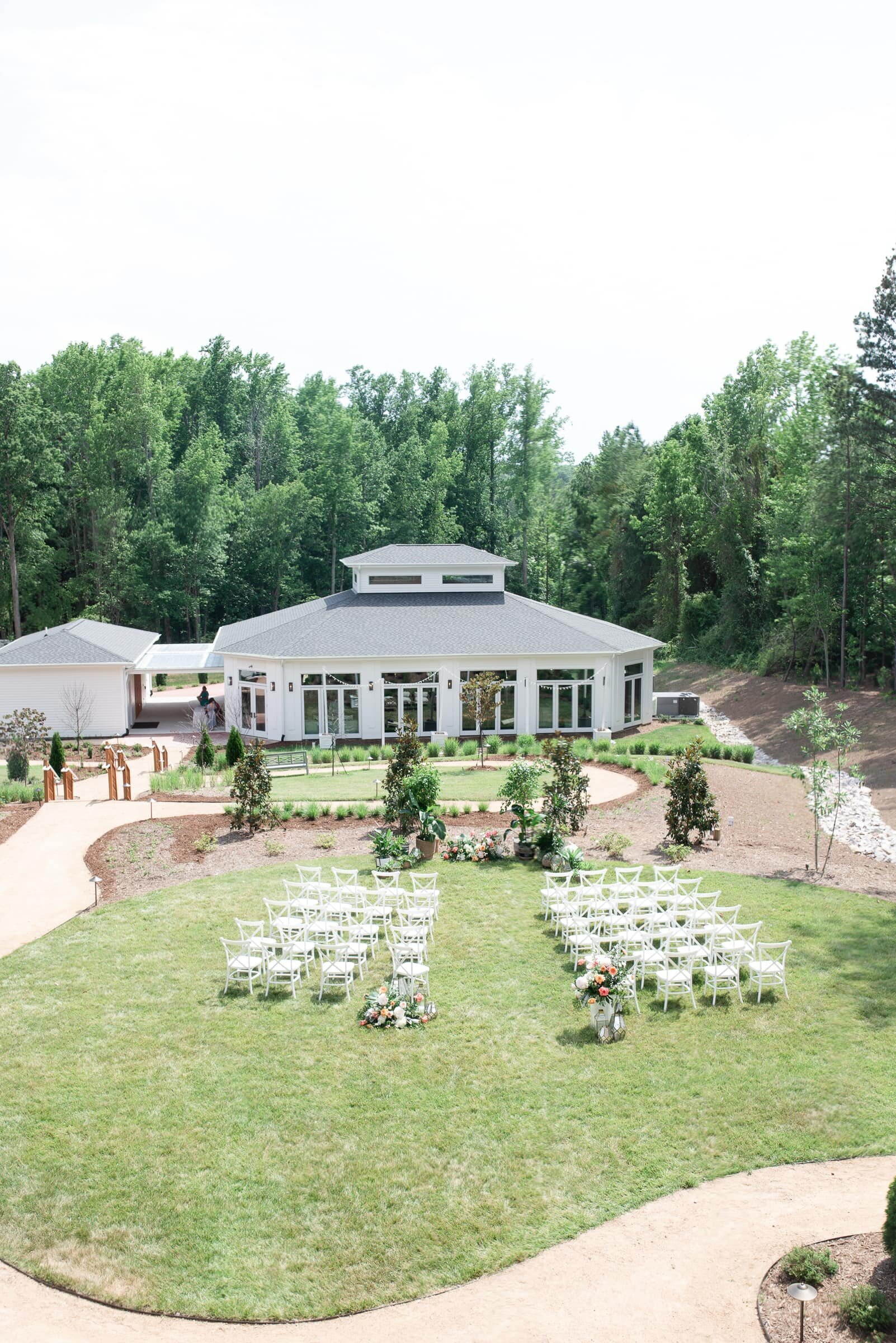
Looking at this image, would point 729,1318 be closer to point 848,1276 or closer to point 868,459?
point 848,1276

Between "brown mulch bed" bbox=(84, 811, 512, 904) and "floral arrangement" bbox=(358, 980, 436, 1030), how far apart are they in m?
6.97

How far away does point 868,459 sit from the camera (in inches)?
1601

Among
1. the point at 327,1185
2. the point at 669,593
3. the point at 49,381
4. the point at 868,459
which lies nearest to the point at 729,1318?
the point at 327,1185

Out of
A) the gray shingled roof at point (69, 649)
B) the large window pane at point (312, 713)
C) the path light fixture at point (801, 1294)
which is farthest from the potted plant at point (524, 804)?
the gray shingled roof at point (69, 649)

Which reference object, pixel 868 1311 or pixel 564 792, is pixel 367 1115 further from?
pixel 564 792

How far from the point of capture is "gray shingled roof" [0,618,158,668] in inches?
1410

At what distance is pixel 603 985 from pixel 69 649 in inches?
1147

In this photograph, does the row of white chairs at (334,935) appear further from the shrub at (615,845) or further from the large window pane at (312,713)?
the large window pane at (312,713)

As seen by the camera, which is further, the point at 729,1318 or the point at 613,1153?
the point at 613,1153

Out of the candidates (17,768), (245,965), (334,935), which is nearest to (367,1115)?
(245,965)

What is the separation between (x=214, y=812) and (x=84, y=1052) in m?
11.8

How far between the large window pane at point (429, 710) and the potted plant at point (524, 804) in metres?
14.5

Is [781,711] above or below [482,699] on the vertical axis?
below

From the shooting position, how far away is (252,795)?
21.8m
